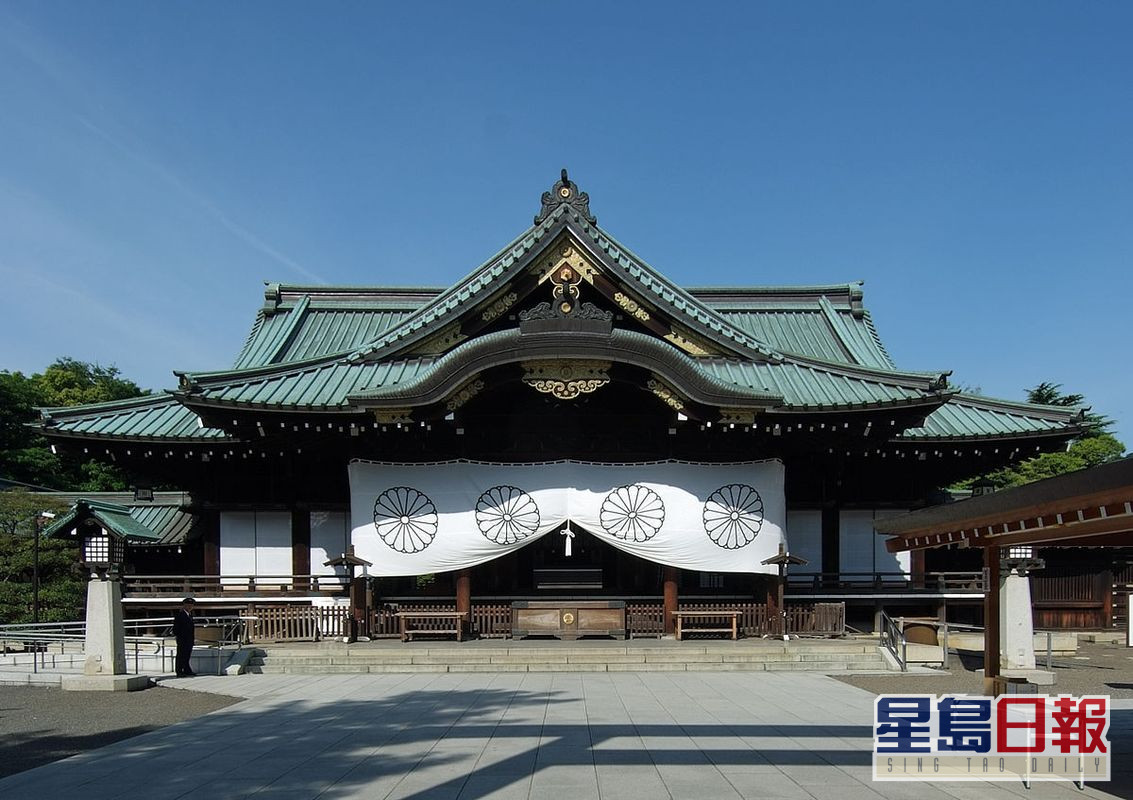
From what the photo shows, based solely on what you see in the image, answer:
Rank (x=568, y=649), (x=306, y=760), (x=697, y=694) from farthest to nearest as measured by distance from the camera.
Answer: (x=568, y=649) → (x=697, y=694) → (x=306, y=760)

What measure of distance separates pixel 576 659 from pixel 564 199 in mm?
9644

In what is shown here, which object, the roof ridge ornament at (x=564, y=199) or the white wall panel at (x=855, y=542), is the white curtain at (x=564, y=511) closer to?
the white wall panel at (x=855, y=542)

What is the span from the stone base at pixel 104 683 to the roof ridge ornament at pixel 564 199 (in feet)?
38.1

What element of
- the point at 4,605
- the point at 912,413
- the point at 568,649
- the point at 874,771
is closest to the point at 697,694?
the point at 568,649

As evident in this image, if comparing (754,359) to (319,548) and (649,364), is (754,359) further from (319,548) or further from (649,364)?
(319,548)

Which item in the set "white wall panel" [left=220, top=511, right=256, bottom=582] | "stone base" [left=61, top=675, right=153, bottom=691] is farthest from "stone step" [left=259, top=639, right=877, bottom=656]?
"white wall panel" [left=220, top=511, right=256, bottom=582]

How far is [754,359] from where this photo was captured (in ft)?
58.5

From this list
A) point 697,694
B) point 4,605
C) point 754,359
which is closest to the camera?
point 697,694

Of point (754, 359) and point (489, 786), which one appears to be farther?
point (754, 359)

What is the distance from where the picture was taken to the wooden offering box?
643 inches

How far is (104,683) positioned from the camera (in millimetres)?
13234

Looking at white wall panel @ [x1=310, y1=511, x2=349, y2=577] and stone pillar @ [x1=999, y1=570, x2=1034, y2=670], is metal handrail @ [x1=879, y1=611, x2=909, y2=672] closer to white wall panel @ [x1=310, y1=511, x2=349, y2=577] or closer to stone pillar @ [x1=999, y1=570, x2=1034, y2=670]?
stone pillar @ [x1=999, y1=570, x2=1034, y2=670]

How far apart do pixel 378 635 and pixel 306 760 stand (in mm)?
8305

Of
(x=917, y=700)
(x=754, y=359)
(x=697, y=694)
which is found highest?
(x=754, y=359)
